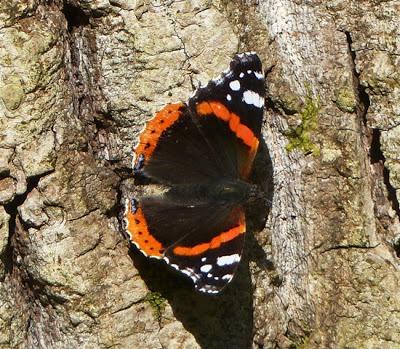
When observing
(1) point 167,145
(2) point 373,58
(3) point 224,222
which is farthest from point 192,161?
(2) point 373,58

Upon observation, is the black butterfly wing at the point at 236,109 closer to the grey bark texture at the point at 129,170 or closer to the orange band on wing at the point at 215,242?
the grey bark texture at the point at 129,170

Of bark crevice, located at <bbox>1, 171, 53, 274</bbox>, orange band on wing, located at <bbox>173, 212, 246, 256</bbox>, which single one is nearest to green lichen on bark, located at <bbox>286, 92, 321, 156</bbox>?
orange band on wing, located at <bbox>173, 212, 246, 256</bbox>

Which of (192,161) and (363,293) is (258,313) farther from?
(192,161)

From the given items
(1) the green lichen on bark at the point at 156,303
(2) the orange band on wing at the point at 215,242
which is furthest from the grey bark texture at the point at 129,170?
(2) the orange band on wing at the point at 215,242

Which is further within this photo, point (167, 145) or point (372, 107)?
point (167, 145)

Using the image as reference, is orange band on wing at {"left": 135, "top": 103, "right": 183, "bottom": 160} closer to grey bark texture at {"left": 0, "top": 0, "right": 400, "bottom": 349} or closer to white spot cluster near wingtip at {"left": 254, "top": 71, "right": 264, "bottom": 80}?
grey bark texture at {"left": 0, "top": 0, "right": 400, "bottom": 349}

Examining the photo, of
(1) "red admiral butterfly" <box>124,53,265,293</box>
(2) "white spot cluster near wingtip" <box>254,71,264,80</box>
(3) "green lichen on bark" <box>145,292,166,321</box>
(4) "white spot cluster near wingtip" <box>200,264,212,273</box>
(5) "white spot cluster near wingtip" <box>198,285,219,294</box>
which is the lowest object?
(3) "green lichen on bark" <box>145,292,166,321</box>

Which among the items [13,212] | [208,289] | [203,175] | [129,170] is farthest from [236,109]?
[13,212]
